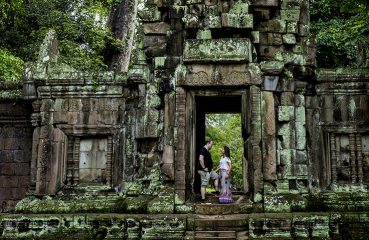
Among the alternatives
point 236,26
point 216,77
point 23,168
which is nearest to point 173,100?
point 216,77

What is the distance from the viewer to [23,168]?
1066 centimetres

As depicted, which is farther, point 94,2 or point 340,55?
point 94,2

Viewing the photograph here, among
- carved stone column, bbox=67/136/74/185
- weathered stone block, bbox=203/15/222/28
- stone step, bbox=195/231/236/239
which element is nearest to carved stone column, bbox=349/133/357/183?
stone step, bbox=195/231/236/239

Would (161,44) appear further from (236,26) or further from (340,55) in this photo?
Result: (340,55)

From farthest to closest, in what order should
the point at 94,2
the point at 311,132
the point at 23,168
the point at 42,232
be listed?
the point at 94,2
the point at 23,168
the point at 311,132
the point at 42,232

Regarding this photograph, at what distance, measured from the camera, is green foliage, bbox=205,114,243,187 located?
894 inches

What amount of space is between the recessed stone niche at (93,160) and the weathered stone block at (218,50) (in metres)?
2.72

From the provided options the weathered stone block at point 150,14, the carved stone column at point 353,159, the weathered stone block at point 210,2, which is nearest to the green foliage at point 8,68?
the weathered stone block at point 150,14

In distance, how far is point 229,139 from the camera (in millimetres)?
23938

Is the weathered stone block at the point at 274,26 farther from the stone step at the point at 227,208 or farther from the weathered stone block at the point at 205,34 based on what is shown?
the stone step at the point at 227,208

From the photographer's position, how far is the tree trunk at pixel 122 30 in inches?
723

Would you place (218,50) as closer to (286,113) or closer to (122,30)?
(286,113)

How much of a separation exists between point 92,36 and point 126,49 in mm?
1463

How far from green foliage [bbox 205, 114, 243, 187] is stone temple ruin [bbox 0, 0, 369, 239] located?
40.7 feet
